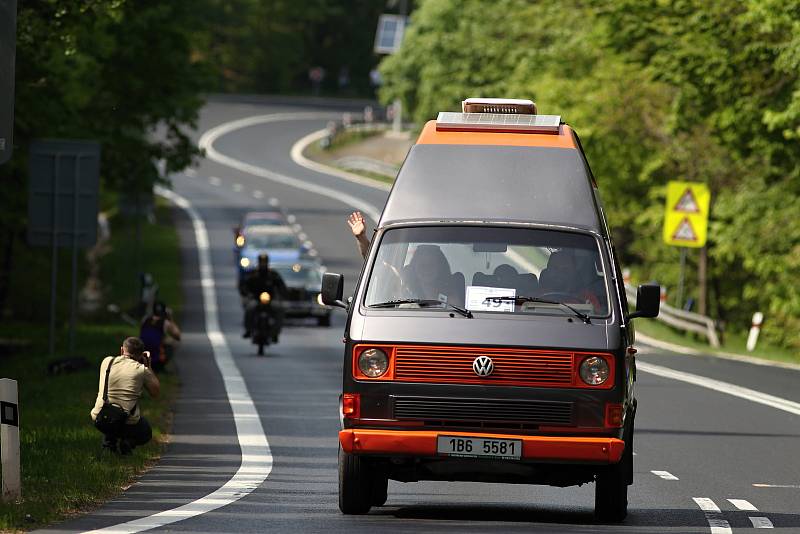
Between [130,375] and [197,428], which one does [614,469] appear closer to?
[130,375]

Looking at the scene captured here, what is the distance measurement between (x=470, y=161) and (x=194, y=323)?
31834 mm

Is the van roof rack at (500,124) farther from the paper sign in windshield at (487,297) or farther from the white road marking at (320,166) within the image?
the white road marking at (320,166)

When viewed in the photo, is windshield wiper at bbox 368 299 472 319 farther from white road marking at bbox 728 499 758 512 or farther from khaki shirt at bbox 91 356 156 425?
khaki shirt at bbox 91 356 156 425

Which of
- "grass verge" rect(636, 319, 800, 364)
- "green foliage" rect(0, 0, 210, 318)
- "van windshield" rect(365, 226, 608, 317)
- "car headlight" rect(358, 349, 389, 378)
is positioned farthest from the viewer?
"green foliage" rect(0, 0, 210, 318)

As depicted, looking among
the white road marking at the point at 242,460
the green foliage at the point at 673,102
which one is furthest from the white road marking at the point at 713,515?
the green foliage at the point at 673,102

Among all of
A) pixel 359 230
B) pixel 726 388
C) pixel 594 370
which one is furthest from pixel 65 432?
pixel 726 388

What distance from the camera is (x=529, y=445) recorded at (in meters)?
12.5

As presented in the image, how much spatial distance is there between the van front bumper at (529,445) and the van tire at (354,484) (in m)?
0.37

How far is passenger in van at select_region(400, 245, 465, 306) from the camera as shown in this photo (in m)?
13.1

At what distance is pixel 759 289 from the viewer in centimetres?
4684

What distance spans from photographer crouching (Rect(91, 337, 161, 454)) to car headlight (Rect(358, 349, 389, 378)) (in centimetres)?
359

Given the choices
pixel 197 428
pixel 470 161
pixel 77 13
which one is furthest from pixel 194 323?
pixel 470 161

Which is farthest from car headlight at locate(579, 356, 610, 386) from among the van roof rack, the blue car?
the blue car

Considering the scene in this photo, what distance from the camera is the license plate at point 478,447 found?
12.5 meters
